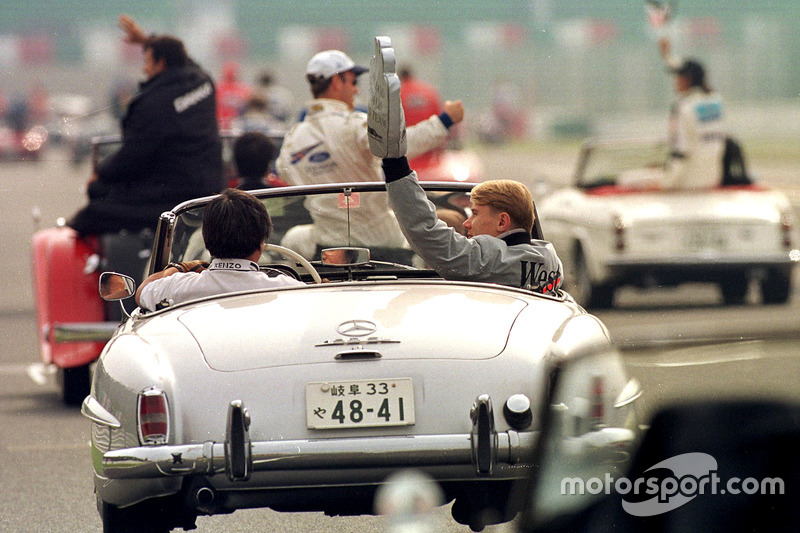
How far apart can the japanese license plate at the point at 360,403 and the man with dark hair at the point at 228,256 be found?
2.76 ft

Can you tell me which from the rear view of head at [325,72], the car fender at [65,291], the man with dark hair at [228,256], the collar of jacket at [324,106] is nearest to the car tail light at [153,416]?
the man with dark hair at [228,256]

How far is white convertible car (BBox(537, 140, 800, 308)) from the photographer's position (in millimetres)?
10992

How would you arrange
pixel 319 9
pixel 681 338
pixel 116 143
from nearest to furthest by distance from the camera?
1. pixel 681 338
2. pixel 116 143
3. pixel 319 9

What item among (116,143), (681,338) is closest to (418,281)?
(681,338)

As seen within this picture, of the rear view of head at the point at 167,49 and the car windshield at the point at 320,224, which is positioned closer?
the car windshield at the point at 320,224

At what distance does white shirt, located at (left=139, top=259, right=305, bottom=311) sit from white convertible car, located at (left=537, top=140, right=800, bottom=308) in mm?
6465

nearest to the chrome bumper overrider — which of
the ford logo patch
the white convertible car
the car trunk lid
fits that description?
the car trunk lid

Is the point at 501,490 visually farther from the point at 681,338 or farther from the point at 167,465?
the point at 681,338

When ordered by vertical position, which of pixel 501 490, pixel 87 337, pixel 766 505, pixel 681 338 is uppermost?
pixel 681 338

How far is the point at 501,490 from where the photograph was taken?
394cm

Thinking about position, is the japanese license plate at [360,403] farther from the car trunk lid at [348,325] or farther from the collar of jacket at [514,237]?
the collar of jacket at [514,237]

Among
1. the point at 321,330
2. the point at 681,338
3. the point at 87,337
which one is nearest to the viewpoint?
the point at 681,338

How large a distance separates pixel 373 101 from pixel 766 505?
262 cm

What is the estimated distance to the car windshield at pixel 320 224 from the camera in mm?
5133
